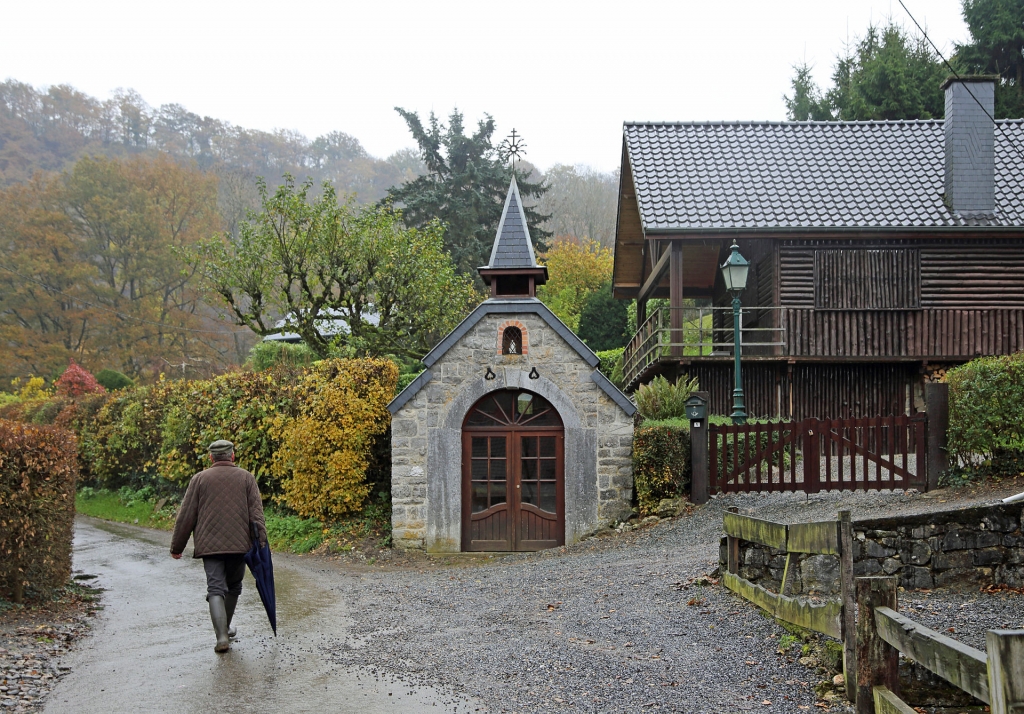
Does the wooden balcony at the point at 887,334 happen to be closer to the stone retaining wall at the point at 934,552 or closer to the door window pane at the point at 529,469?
the door window pane at the point at 529,469

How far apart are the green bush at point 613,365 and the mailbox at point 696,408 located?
41.1 feet

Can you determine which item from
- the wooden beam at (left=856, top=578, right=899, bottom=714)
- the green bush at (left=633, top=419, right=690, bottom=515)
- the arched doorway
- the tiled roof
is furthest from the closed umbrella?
the tiled roof

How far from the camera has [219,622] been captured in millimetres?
7863

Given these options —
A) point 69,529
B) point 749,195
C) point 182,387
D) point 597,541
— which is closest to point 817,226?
point 749,195

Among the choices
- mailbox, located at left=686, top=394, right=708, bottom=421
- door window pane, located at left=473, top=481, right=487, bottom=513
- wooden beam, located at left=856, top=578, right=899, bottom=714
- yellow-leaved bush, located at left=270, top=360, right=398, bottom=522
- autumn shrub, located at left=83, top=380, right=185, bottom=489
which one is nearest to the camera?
wooden beam, located at left=856, top=578, right=899, bottom=714

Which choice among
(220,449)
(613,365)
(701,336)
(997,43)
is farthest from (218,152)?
(220,449)

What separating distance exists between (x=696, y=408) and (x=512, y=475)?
10.2 feet

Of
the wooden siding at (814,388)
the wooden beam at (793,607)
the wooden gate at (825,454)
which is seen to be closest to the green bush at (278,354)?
the wooden siding at (814,388)

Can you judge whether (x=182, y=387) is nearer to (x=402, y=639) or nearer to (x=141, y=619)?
(x=141, y=619)

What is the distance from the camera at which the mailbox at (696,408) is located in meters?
15.0

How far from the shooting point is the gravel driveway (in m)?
6.42

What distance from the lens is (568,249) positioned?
38312 millimetres

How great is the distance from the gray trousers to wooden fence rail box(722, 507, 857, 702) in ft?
14.5

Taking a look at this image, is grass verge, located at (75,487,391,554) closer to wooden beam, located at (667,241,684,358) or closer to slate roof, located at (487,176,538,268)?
slate roof, located at (487,176,538,268)
